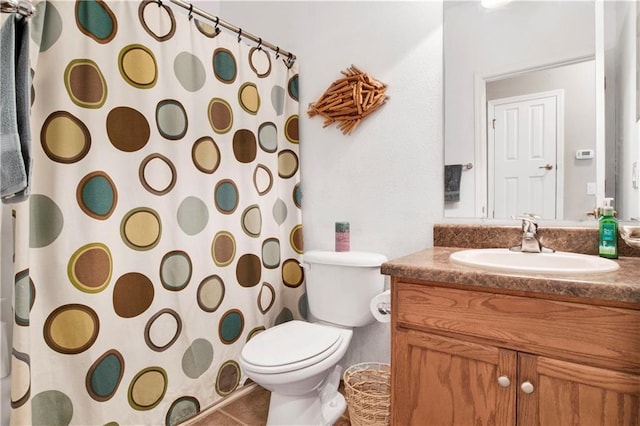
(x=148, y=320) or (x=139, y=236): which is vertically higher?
(x=139, y=236)

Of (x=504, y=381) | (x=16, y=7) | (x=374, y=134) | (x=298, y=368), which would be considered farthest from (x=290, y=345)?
(x=16, y=7)

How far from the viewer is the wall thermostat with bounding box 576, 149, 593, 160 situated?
4.41ft

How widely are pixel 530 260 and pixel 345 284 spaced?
0.78m

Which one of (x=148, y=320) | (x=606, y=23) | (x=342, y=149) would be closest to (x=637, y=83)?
(x=606, y=23)

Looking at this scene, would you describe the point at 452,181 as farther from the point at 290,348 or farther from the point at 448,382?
the point at 290,348

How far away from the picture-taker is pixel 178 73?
156 centimetres

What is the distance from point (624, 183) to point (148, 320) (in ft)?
6.14

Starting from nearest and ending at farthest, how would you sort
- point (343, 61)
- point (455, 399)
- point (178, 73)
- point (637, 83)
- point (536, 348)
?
point (536, 348), point (455, 399), point (637, 83), point (178, 73), point (343, 61)

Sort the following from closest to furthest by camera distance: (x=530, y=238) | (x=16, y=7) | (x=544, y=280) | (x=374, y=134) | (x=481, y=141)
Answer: (x=16, y=7)
(x=544, y=280)
(x=530, y=238)
(x=481, y=141)
(x=374, y=134)

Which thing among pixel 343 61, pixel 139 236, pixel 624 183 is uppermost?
pixel 343 61

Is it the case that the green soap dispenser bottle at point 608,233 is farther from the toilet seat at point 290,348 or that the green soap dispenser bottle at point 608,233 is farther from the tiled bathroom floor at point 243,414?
the tiled bathroom floor at point 243,414

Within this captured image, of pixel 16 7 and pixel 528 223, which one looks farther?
pixel 528 223

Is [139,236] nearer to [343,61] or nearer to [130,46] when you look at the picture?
[130,46]

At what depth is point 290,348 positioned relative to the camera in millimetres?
1438
